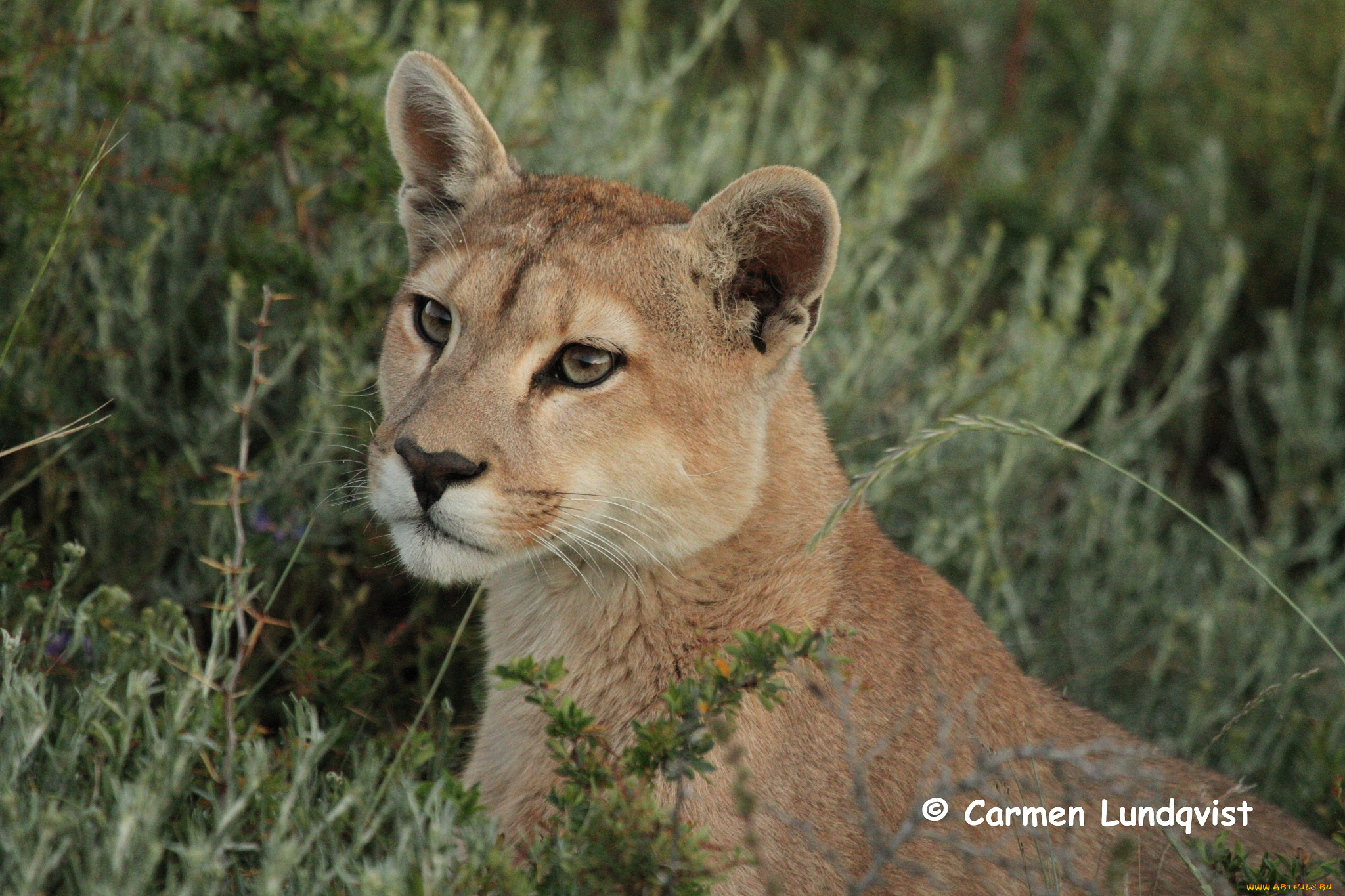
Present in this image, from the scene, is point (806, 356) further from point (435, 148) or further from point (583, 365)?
point (583, 365)

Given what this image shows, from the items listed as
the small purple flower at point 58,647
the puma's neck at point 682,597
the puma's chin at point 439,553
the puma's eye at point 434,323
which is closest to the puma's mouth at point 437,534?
the puma's chin at point 439,553

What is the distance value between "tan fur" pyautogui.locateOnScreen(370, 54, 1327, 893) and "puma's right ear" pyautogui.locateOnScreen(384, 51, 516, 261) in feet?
1.00

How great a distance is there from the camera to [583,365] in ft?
10.4

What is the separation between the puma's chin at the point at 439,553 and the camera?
2.94 metres

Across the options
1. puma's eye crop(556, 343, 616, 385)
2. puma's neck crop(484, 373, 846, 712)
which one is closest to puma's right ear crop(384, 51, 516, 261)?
puma's eye crop(556, 343, 616, 385)

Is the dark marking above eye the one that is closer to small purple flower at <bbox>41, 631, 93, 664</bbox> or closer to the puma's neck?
the puma's neck

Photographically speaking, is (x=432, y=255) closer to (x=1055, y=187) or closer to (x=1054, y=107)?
(x=1055, y=187)

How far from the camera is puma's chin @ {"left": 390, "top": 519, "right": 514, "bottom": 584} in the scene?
116 inches

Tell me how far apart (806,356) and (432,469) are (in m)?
2.48

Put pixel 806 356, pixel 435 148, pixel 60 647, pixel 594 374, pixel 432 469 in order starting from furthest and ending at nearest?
pixel 806 356 → pixel 435 148 → pixel 60 647 → pixel 594 374 → pixel 432 469

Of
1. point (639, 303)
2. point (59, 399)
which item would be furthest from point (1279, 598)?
point (59, 399)

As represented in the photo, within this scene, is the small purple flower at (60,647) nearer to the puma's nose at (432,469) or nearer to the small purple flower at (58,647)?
the small purple flower at (58,647)

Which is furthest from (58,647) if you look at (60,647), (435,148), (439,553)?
(435,148)

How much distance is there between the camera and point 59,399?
4.34 meters
